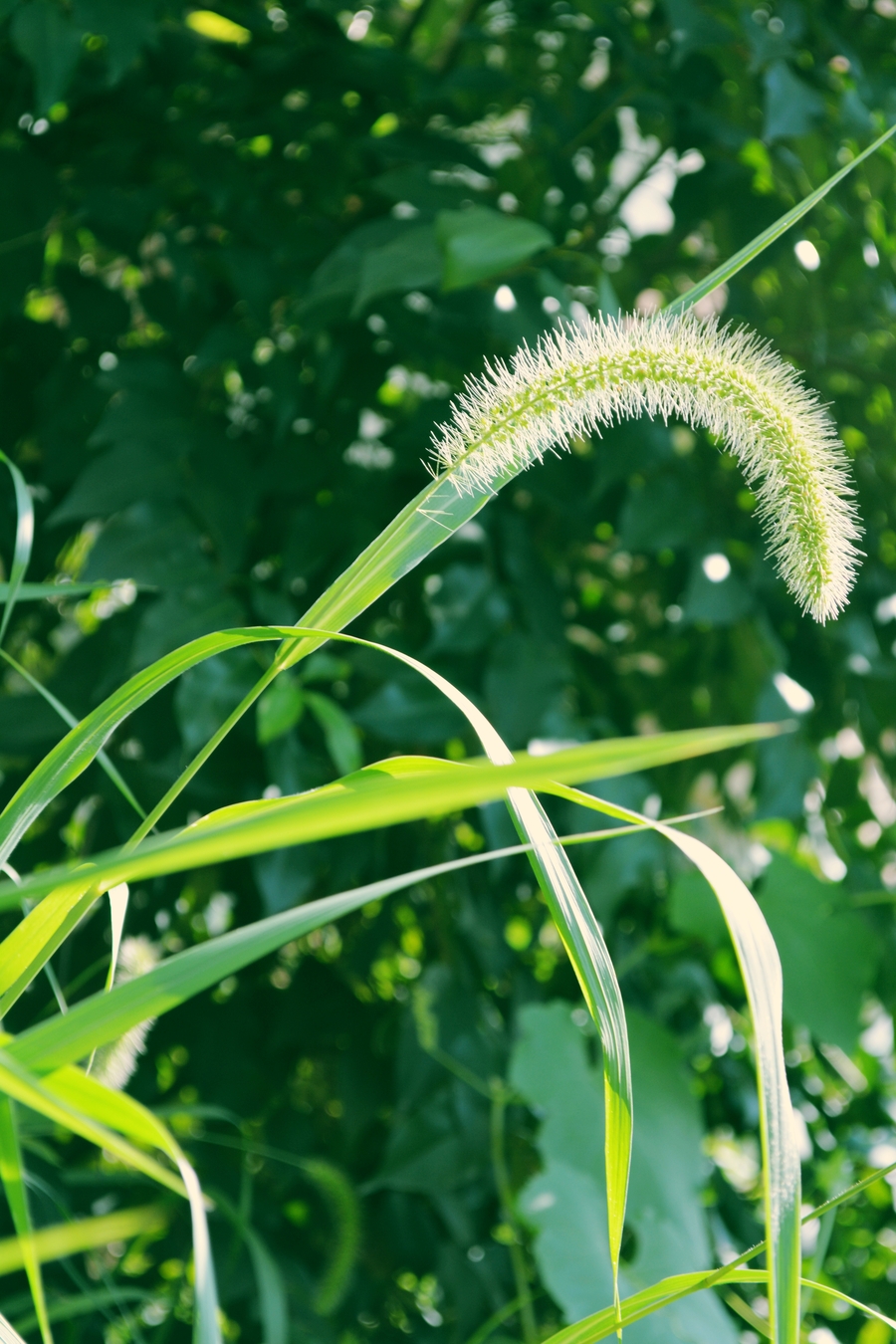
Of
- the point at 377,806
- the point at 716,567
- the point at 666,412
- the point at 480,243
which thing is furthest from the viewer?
the point at 716,567

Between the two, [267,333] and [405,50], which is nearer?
[267,333]

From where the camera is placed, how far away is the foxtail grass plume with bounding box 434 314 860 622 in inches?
8.3

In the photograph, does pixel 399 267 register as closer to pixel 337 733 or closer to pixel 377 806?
pixel 337 733

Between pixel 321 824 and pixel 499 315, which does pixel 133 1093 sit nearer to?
pixel 499 315

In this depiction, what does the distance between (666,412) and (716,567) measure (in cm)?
34

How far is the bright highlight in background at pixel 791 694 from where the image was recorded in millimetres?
530

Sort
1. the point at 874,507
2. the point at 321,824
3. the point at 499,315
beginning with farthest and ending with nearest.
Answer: the point at 874,507 → the point at 499,315 → the point at 321,824

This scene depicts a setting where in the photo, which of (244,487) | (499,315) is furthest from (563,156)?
(244,487)

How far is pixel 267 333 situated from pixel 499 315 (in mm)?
122

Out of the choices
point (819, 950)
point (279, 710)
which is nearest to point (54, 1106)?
point (279, 710)

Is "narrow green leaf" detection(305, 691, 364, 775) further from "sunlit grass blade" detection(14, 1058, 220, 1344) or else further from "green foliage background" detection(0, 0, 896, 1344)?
"sunlit grass blade" detection(14, 1058, 220, 1344)

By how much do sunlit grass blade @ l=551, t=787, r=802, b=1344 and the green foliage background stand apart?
30cm

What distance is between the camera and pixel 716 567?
54 centimetres

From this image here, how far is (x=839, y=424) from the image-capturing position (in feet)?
2.06
